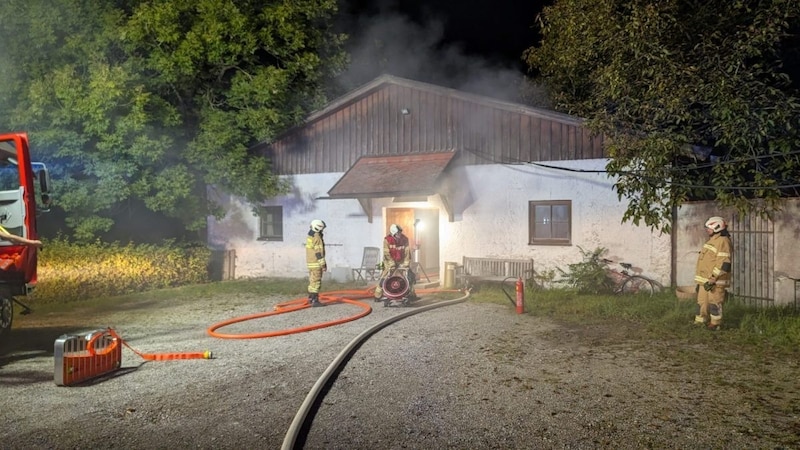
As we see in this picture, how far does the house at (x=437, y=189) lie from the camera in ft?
42.1

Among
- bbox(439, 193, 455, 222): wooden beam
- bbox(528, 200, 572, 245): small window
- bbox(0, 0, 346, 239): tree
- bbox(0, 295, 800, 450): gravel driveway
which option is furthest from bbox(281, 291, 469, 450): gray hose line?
bbox(0, 0, 346, 239): tree

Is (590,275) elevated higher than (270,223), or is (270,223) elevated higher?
(270,223)

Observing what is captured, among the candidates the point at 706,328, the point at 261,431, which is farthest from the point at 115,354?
the point at 706,328

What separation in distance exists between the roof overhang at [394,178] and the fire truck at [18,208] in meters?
Answer: 6.95

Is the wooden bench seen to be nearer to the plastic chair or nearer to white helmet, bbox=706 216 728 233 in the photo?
the plastic chair

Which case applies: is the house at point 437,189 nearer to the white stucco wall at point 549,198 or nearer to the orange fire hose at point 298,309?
the white stucco wall at point 549,198

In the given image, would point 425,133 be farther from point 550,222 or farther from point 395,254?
point 395,254

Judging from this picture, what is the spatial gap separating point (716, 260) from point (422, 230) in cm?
847

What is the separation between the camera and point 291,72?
16.1m

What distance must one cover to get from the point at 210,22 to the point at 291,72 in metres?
2.47

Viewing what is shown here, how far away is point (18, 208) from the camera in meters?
8.19

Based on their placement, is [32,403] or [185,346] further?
[185,346]

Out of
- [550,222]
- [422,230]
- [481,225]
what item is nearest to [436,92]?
[481,225]

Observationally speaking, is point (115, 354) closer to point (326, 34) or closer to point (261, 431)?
point (261, 431)
